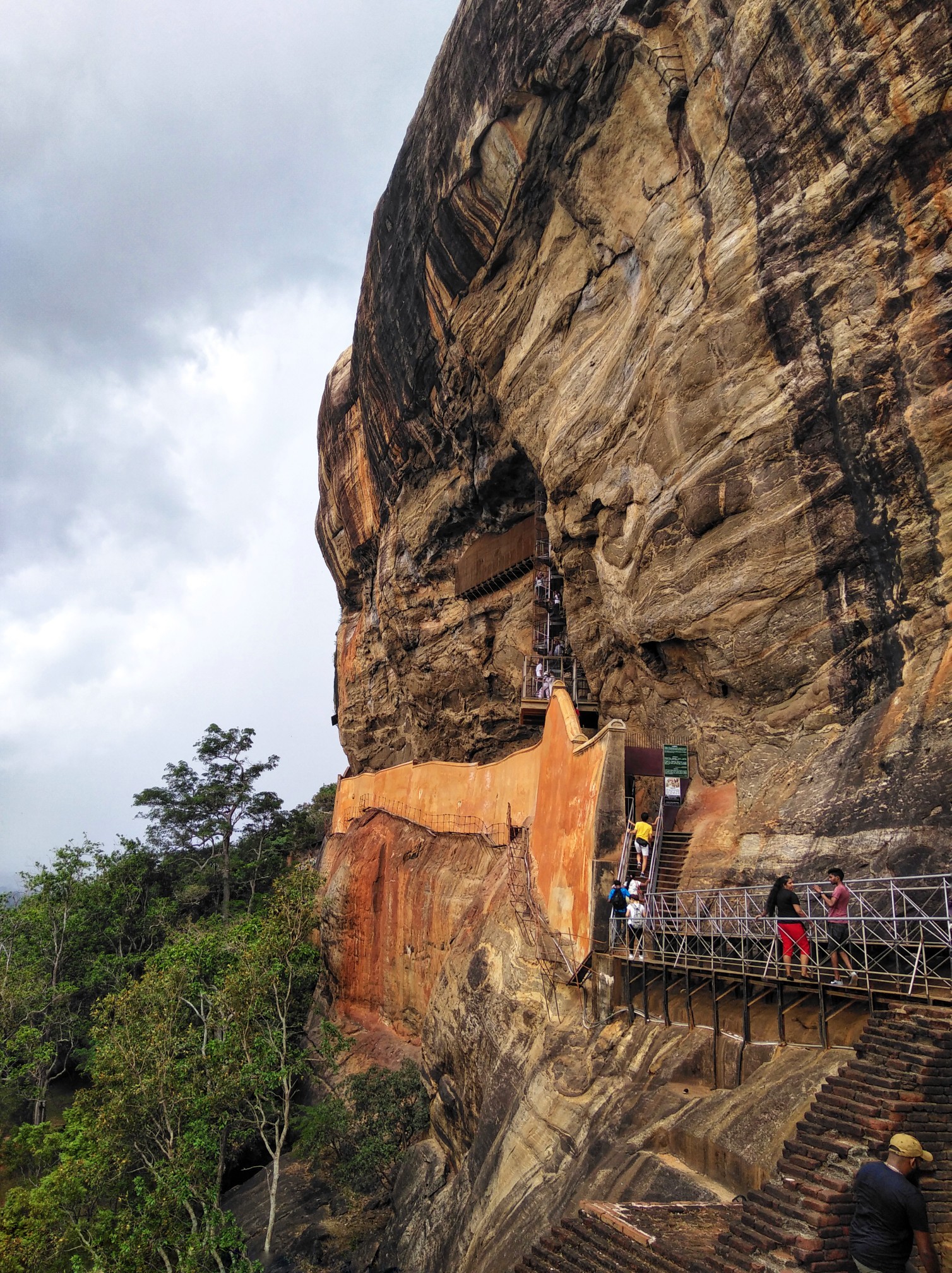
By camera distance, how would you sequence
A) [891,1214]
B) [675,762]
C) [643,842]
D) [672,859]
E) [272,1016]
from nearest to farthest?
[891,1214] < [643,842] < [672,859] < [675,762] < [272,1016]

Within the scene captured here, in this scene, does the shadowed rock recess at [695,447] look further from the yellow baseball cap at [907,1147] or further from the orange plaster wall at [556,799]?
the yellow baseball cap at [907,1147]

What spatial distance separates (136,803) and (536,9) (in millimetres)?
34530

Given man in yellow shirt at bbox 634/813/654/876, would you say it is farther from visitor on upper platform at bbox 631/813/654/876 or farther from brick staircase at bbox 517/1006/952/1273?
brick staircase at bbox 517/1006/952/1273

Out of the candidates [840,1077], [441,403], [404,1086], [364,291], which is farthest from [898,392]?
[364,291]

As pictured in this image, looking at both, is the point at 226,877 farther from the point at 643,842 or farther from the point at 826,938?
the point at 826,938

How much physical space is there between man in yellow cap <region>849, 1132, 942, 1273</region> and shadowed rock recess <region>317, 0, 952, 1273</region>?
253cm

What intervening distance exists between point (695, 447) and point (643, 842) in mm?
6193

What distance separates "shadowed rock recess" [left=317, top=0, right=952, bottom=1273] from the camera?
10312 mm

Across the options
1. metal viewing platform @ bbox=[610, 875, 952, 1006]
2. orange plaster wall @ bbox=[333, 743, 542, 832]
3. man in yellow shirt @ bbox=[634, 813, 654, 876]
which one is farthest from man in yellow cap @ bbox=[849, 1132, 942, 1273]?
orange plaster wall @ bbox=[333, 743, 542, 832]

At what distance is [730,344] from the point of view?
1288 cm

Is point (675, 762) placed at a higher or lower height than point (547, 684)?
lower

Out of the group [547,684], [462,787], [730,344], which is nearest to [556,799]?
[462,787]

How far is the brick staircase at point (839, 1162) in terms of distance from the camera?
561cm

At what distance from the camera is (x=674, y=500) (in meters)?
14.0
